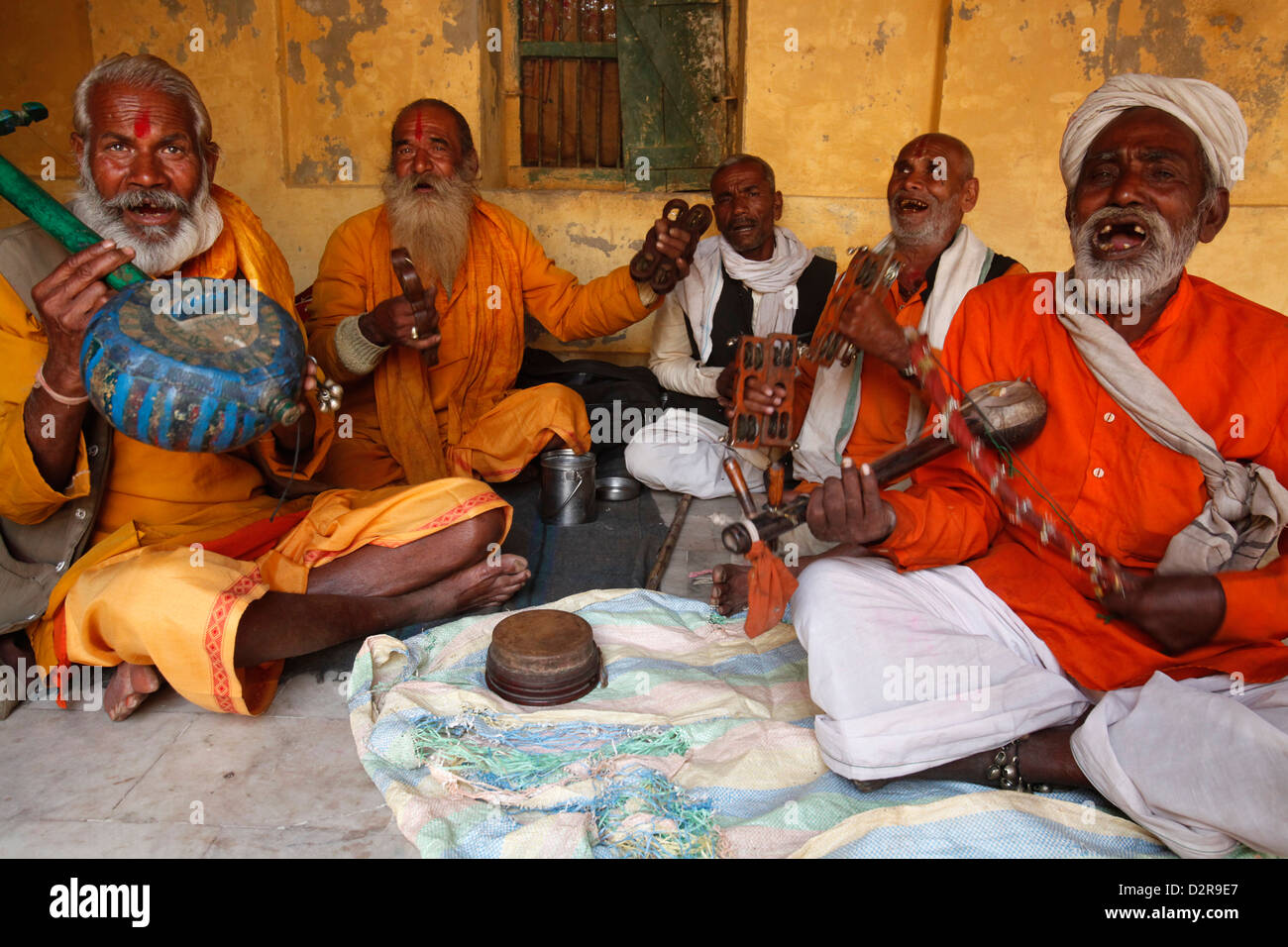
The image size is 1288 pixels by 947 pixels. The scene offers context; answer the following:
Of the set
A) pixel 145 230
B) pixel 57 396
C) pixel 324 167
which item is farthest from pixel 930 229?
pixel 324 167

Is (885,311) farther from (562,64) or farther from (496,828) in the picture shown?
(562,64)

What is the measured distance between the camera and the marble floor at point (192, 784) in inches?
86.4

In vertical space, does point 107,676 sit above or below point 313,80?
below

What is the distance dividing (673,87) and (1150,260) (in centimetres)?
443

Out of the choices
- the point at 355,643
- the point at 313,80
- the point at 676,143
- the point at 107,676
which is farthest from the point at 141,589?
the point at 676,143

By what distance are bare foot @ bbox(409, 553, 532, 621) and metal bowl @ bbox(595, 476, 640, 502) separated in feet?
4.71

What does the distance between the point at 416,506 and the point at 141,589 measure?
3.00 feet

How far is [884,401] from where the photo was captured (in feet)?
12.3

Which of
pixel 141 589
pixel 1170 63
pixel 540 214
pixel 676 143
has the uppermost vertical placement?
pixel 1170 63

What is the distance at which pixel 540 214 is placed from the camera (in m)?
5.95

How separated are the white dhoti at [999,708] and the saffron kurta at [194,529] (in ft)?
4.78

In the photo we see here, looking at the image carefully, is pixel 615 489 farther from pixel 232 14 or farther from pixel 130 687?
pixel 232 14

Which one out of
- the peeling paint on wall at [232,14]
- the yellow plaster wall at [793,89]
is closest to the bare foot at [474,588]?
the yellow plaster wall at [793,89]

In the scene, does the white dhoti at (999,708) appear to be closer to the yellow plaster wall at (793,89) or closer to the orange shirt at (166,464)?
the orange shirt at (166,464)
